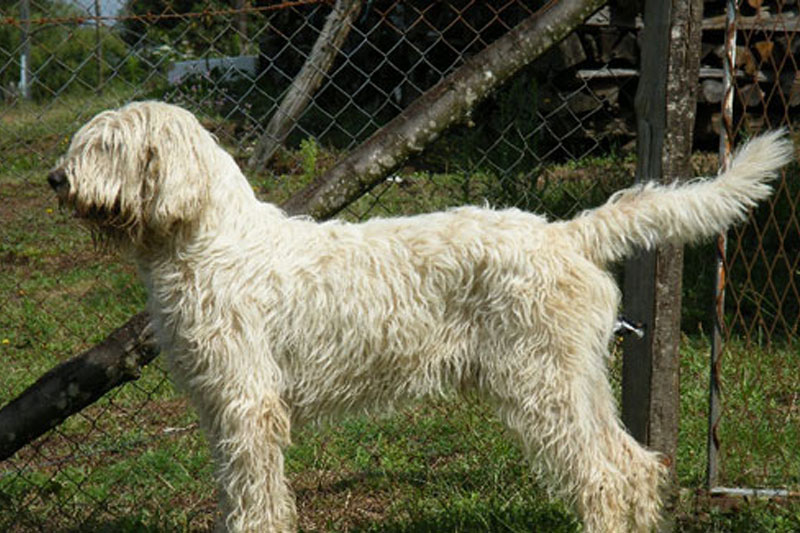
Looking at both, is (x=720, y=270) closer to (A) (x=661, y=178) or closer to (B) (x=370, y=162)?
(A) (x=661, y=178)

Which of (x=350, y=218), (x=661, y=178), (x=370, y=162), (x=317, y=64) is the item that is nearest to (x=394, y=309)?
(x=370, y=162)

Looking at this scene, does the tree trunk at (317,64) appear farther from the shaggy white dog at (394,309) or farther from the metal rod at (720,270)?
the metal rod at (720,270)

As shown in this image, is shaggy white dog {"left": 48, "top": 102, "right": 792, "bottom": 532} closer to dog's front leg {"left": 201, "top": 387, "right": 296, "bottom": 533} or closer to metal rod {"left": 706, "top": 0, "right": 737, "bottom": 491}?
dog's front leg {"left": 201, "top": 387, "right": 296, "bottom": 533}

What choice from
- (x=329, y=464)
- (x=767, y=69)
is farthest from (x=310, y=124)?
(x=329, y=464)

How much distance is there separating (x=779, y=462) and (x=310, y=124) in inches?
275

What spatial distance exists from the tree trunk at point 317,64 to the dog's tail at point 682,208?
2.29 meters

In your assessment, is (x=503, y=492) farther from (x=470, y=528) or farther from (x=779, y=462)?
(x=779, y=462)

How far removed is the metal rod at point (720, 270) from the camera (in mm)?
3670

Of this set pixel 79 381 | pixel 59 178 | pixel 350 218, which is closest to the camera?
pixel 59 178

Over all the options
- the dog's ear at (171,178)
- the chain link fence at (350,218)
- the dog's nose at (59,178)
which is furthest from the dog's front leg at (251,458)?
the dog's nose at (59,178)

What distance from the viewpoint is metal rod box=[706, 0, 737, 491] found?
144 inches

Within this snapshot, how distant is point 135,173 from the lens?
314 cm

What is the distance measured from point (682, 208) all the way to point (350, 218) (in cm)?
442

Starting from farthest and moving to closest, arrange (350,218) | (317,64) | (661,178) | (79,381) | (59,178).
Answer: (350,218) → (317,64) → (79,381) → (661,178) → (59,178)
